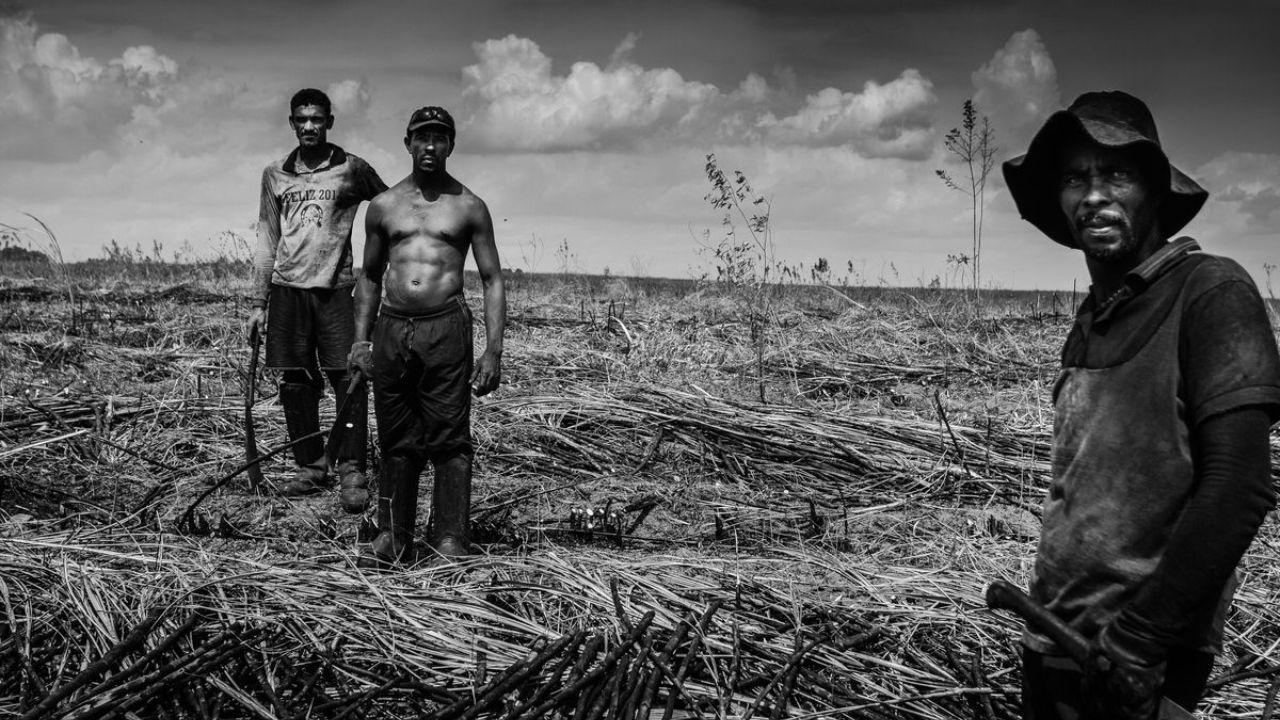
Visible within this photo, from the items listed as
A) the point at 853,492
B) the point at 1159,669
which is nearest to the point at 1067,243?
the point at 1159,669

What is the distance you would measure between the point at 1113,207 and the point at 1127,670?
0.79 m

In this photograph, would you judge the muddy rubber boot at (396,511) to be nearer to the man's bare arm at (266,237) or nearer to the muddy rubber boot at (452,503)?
the muddy rubber boot at (452,503)

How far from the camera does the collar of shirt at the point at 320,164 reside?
18.6 feet

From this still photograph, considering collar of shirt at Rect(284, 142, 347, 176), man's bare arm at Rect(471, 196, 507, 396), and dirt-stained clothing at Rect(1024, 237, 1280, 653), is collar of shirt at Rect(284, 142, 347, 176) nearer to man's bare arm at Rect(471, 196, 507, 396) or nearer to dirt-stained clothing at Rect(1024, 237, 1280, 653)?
man's bare arm at Rect(471, 196, 507, 396)

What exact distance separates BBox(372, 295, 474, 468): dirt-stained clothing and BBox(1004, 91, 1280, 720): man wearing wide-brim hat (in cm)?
276

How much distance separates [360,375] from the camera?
442 cm

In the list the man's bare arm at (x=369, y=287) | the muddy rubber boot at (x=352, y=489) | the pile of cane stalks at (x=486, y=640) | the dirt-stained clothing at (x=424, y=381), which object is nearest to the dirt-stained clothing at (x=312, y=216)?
the muddy rubber boot at (x=352, y=489)

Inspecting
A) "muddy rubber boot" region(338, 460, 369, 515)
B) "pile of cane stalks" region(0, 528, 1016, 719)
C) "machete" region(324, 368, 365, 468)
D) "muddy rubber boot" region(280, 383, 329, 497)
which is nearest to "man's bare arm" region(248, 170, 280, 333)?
"muddy rubber boot" region(280, 383, 329, 497)

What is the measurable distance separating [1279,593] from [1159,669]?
8.95ft

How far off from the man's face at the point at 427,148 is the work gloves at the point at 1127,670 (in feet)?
11.0

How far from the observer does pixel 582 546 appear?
4469 millimetres

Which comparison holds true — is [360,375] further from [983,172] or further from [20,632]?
[983,172]

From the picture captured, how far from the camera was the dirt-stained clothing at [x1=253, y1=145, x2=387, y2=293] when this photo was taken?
222 inches

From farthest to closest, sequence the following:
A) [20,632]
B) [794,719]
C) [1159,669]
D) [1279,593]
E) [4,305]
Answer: [4,305]
[1279,593]
[20,632]
[794,719]
[1159,669]
